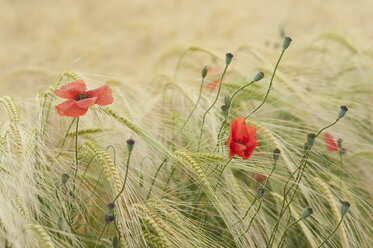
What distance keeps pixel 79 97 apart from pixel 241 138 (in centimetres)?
33

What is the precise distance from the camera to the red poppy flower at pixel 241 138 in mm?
842

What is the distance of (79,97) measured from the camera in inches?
34.5

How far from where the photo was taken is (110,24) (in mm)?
3354

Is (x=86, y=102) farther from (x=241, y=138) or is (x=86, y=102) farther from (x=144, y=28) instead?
(x=144, y=28)

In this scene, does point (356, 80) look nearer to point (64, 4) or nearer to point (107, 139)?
point (107, 139)

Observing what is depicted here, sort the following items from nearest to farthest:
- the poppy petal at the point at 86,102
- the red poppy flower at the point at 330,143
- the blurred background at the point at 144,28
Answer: the poppy petal at the point at 86,102
the red poppy flower at the point at 330,143
the blurred background at the point at 144,28

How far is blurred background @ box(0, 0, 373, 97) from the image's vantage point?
216cm

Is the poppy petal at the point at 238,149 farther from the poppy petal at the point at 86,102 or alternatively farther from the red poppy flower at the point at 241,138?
the poppy petal at the point at 86,102

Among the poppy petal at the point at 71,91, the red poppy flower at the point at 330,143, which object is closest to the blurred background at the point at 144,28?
the red poppy flower at the point at 330,143

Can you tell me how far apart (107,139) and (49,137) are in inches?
5.5

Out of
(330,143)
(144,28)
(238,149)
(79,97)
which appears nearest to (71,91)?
(79,97)

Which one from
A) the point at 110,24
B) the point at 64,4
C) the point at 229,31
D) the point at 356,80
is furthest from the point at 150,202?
the point at 64,4

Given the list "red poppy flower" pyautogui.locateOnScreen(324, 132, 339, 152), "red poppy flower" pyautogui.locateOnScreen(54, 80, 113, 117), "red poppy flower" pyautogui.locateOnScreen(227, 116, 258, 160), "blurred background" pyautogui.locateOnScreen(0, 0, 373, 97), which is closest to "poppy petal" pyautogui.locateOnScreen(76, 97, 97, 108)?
"red poppy flower" pyautogui.locateOnScreen(54, 80, 113, 117)

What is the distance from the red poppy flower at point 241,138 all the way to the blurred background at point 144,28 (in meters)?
0.96
